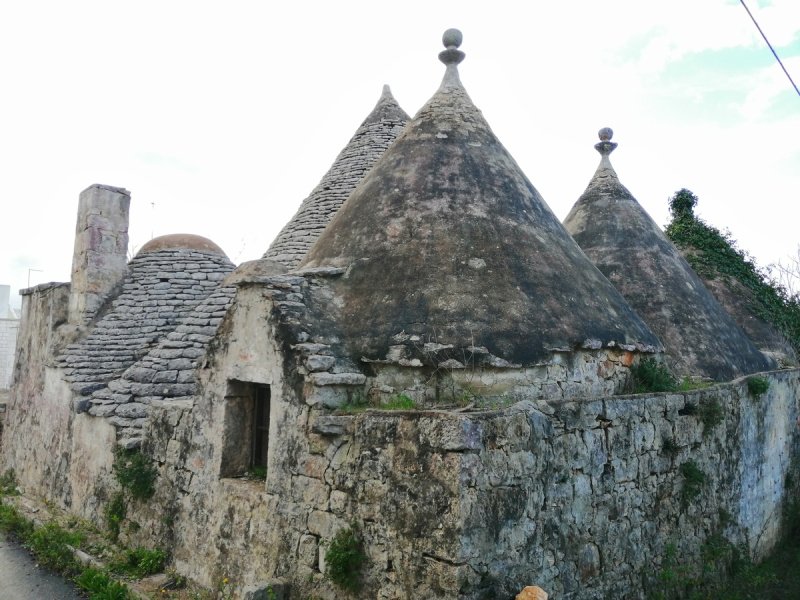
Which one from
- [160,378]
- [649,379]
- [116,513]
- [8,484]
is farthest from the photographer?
[8,484]

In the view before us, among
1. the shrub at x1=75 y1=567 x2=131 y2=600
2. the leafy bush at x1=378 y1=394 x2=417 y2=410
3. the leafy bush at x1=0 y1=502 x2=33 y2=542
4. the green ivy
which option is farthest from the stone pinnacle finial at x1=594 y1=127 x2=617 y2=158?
the leafy bush at x1=0 y1=502 x2=33 y2=542

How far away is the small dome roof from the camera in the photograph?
10711mm

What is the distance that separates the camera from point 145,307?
966 cm

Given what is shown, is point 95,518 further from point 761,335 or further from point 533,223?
point 761,335

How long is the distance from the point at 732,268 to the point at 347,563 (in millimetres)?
10180

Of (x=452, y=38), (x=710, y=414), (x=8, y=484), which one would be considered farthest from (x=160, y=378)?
(x=710, y=414)

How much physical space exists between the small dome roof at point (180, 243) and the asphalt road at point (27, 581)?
5.10m

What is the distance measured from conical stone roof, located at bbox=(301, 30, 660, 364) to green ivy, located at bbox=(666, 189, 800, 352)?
18.9 ft

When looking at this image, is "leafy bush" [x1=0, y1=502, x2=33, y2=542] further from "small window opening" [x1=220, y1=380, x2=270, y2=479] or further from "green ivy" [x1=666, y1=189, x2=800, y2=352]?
"green ivy" [x1=666, y1=189, x2=800, y2=352]

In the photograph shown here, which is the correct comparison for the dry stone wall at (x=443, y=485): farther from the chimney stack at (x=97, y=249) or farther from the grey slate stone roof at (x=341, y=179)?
the grey slate stone roof at (x=341, y=179)

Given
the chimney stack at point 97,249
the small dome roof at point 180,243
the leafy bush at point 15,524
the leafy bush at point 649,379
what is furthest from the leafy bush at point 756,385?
the chimney stack at point 97,249

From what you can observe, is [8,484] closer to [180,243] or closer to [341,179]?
[180,243]

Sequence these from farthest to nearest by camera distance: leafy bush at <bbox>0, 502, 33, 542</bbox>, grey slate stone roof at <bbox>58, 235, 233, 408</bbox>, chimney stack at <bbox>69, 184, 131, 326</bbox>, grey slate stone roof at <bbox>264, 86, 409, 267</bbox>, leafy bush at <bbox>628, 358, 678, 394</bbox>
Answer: grey slate stone roof at <bbox>264, 86, 409, 267</bbox>, chimney stack at <bbox>69, 184, 131, 326</bbox>, grey slate stone roof at <bbox>58, 235, 233, 408</bbox>, leafy bush at <bbox>0, 502, 33, 542</bbox>, leafy bush at <bbox>628, 358, 678, 394</bbox>

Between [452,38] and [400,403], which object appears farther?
[452,38]
